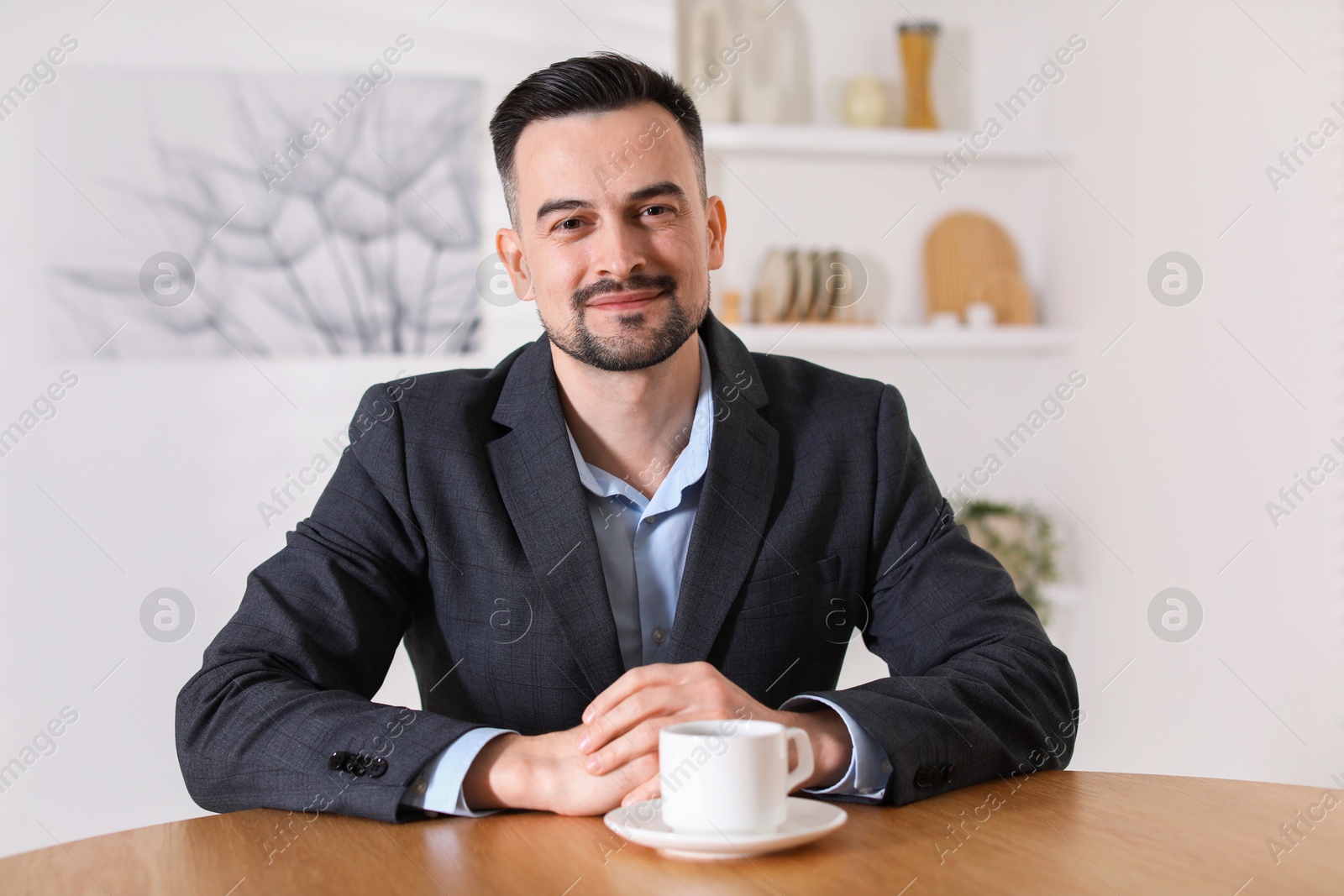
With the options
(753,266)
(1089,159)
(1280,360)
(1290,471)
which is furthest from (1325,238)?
(753,266)

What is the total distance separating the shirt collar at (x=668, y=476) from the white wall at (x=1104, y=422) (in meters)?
1.80

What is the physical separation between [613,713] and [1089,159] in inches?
127

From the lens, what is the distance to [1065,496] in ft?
12.7

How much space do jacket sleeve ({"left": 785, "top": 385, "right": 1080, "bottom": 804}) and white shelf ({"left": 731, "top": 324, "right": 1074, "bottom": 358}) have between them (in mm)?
1818

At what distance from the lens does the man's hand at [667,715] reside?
110 centimetres

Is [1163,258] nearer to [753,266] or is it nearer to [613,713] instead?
[753,266]

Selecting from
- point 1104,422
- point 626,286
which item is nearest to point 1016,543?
point 1104,422

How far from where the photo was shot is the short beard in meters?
1.62

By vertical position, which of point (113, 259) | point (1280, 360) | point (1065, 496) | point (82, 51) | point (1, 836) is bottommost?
point (1, 836)

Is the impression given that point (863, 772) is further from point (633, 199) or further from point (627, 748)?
point (633, 199)

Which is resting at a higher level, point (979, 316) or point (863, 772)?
point (979, 316)

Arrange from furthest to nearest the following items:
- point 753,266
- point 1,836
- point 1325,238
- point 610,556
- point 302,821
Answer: point 753,266
point 1,836
point 1325,238
point 610,556
point 302,821

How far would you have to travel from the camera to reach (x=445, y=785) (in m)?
1.09

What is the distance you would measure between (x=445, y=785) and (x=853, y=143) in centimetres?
303
